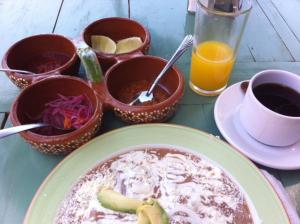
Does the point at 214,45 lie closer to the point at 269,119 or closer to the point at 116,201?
the point at 269,119

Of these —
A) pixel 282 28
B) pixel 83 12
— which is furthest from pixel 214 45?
pixel 83 12

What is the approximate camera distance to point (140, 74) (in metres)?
0.66

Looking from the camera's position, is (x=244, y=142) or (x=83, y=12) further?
(x=83, y=12)

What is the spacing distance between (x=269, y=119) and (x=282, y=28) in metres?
0.44

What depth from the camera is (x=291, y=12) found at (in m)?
0.92

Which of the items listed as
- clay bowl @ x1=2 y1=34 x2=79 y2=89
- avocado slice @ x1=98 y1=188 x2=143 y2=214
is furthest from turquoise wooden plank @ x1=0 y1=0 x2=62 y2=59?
avocado slice @ x1=98 y1=188 x2=143 y2=214

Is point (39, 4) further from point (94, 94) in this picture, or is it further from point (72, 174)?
point (72, 174)

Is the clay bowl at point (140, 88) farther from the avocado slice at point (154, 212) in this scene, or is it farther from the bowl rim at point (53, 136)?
the avocado slice at point (154, 212)

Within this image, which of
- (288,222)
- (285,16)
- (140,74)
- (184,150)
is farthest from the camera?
(285,16)

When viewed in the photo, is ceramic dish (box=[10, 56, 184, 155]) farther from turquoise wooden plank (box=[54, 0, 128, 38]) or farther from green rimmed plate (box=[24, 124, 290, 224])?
turquoise wooden plank (box=[54, 0, 128, 38])

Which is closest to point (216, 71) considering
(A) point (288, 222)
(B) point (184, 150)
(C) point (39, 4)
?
(B) point (184, 150)

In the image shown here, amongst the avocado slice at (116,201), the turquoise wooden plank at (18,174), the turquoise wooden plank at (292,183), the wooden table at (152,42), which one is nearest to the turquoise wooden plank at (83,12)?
the wooden table at (152,42)

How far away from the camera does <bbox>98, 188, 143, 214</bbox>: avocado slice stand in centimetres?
47

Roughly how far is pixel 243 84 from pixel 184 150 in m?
0.20
